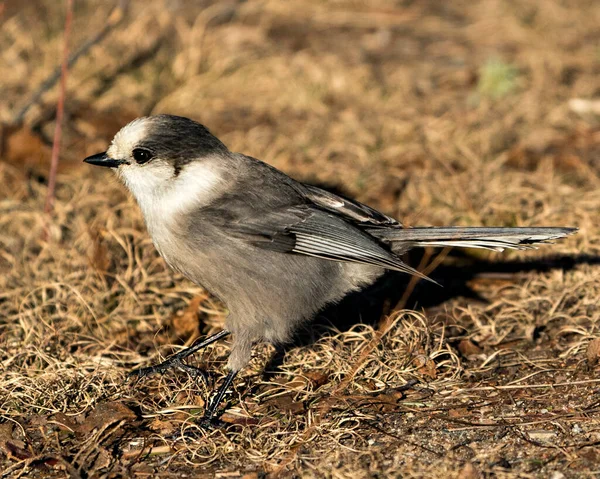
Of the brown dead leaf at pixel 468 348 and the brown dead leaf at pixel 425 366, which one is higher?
the brown dead leaf at pixel 425 366

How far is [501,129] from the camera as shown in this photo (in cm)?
801

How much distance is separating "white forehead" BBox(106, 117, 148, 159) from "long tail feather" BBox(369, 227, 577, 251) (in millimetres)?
1627

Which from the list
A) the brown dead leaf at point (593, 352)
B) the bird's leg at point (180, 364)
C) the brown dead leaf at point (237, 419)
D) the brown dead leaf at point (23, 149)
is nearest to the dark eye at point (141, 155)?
the bird's leg at point (180, 364)

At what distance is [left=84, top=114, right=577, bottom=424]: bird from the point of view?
4707mm

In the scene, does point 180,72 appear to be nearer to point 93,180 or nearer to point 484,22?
point 93,180

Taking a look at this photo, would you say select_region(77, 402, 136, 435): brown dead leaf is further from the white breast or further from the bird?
the white breast

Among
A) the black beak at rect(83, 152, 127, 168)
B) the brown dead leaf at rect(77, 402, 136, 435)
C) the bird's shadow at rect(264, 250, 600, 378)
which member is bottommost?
the bird's shadow at rect(264, 250, 600, 378)

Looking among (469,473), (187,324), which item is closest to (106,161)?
(187,324)

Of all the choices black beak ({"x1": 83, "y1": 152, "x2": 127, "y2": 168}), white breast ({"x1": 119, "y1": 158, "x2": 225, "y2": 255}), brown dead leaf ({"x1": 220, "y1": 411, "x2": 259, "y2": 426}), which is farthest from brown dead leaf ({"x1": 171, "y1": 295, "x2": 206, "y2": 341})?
black beak ({"x1": 83, "y1": 152, "x2": 127, "y2": 168})

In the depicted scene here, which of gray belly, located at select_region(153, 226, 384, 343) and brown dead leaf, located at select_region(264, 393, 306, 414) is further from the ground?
gray belly, located at select_region(153, 226, 384, 343)

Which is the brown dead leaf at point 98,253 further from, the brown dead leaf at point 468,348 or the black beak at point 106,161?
the brown dead leaf at point 468,348

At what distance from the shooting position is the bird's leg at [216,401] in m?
4.36

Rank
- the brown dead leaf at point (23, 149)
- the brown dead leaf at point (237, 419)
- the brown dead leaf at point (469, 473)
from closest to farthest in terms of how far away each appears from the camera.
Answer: the brown dead leaf at point (469, 473) → the brown dead leaf at point (237, 419) → the brown dead leaf at point (23, 149)

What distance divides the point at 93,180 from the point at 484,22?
590 cm
